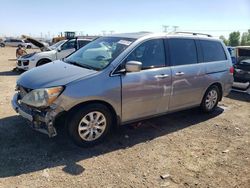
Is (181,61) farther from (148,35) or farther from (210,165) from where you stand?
(210,165)

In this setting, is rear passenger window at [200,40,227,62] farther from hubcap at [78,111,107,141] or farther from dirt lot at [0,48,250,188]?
hubcap at [78,111,107,141]

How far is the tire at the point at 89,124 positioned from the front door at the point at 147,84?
37 cm

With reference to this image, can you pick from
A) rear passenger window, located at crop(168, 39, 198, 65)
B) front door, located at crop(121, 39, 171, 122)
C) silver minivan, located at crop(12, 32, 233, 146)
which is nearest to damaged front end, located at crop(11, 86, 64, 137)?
silver minivan, located at crop(12, 32, 233, 146)

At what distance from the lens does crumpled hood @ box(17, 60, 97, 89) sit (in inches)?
157

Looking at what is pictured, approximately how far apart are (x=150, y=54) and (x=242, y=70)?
5031 mm

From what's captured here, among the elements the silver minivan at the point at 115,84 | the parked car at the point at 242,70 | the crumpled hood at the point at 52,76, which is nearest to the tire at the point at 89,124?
the silver minivan at the point at 115,84

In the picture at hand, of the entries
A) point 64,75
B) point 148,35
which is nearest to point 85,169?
point 64,75

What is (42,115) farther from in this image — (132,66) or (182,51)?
(182,51)

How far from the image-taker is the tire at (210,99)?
6020 mm

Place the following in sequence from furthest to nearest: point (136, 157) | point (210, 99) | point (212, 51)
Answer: point (210, 99)
point (212, 51)
point (136, 157)

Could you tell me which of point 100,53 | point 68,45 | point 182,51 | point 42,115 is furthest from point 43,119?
point 68,45

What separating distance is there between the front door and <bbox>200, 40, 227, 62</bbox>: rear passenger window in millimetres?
1351

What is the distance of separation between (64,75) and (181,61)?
2.36 m

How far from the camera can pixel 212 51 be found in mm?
6016
